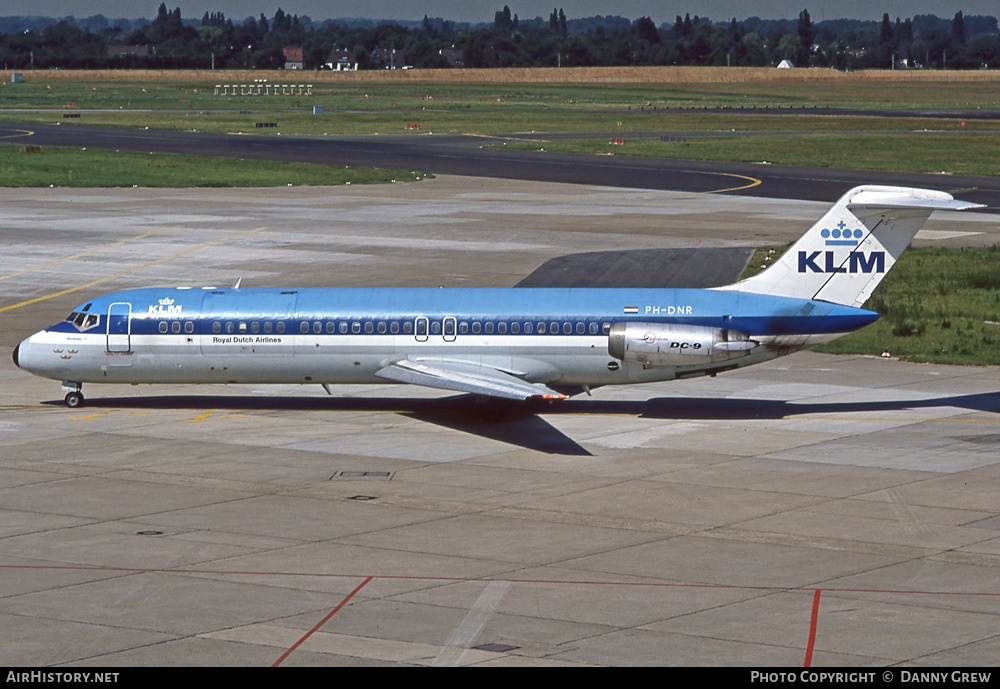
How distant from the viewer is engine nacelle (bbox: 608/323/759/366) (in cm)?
3609

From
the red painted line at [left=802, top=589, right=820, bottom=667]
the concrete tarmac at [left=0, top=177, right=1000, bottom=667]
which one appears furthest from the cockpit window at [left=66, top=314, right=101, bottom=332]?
the red painted line at [left=802, top=589, right=820, bottom=667]

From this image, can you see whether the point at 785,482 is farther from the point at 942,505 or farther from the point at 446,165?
the point at 446,165

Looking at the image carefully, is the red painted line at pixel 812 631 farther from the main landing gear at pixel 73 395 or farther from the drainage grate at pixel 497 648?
the main landing gear at pixel 73 395

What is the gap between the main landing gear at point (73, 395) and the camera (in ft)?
130

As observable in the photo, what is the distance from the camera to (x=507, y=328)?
1465 inches

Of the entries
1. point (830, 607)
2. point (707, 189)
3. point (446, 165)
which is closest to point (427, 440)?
point (830, 607)

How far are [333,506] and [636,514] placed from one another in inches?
246

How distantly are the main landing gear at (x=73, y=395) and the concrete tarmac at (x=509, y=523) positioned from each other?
0.56m

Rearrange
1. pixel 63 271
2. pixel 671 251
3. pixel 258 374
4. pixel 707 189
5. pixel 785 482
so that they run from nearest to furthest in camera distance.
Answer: pixel 785 482, pixel 258 374, pixel 63 271, pixel 671 251, pixel 707 189

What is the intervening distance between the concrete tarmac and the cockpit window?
7.88 feet

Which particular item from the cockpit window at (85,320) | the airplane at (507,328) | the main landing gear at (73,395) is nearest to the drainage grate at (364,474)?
the airplane at (507,328)

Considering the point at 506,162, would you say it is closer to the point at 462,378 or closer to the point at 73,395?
the point at 73,395

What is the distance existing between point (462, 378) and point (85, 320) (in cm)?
1092

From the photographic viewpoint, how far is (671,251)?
68.8 meters
